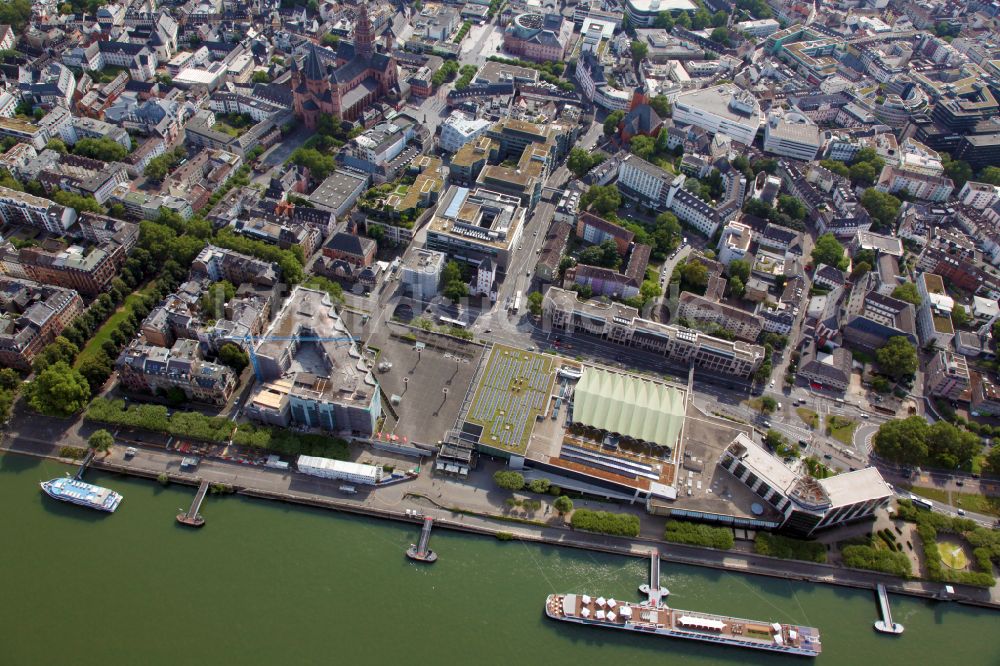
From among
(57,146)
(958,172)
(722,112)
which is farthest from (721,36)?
(57,146)

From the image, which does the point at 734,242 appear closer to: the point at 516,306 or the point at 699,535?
the point at 516,306

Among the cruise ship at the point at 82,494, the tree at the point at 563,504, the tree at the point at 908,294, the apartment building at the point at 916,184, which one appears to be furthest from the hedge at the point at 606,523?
the apartment building at the point at 916,184

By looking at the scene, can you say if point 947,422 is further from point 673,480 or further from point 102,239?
point 102,239

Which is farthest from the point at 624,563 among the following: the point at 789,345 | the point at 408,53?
the point at 408,53

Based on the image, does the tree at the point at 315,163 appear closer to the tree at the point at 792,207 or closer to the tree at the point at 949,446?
the tree at the point at 792,207

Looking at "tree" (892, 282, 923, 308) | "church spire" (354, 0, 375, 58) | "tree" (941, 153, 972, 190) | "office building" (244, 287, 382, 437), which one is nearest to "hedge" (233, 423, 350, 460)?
"office building" (244, 287, 382, 437)

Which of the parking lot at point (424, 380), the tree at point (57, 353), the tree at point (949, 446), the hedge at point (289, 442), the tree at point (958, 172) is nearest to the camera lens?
the hedge at point (289, 442)

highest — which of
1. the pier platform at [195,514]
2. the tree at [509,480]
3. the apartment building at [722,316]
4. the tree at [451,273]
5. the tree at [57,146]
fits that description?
the apartment building at [722,316]
